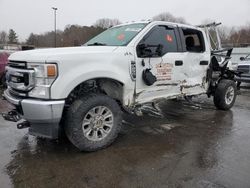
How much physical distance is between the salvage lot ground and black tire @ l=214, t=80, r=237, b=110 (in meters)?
1.36

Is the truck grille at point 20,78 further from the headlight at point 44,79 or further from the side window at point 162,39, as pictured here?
the side window at point 162,39

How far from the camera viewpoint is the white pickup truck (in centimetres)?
400

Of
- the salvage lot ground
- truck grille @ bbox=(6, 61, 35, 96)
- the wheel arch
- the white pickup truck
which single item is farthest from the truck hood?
the salvage lot ground

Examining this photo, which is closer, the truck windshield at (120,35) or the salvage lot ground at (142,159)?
the salvage lot ground at (142,159)

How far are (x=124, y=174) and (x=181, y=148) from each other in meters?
1.36

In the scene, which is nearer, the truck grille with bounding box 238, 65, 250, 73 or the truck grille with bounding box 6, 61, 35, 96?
the truck grille with bounding box 6, 61, 35, 96

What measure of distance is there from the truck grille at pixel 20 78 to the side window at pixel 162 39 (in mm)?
2062

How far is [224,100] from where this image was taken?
754 cm

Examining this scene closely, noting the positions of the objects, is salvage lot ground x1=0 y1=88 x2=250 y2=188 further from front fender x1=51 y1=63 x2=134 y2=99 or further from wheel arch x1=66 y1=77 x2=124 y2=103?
front fender x1=51 y1=63 x2=134 y2=99

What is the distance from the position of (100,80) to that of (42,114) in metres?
1.20

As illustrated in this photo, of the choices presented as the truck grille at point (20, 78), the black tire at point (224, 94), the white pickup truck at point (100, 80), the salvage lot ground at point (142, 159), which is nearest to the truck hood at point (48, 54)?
the white pickup truck at point (100, 80)

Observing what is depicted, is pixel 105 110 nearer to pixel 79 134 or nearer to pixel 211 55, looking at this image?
pixel 79 134

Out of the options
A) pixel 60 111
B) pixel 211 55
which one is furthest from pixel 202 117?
pixel 60 111

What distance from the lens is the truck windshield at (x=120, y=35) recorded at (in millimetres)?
5178
